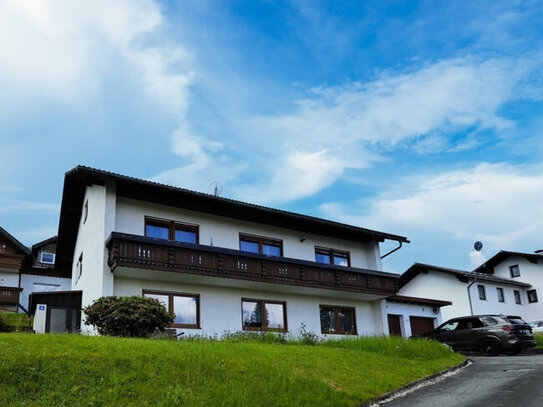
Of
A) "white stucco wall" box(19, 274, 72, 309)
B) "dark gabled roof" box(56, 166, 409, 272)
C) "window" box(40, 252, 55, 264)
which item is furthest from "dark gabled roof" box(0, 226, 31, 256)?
"dark gabled roof" box(56, 166, 409, 272)

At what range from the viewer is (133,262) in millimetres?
20078

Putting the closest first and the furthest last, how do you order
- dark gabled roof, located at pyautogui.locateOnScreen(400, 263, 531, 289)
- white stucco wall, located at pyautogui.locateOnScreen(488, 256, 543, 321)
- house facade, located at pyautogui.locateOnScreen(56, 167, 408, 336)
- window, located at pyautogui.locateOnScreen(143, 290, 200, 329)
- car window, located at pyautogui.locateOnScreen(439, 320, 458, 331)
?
house facade, located at pyautogui.locateOnScreen(56, 167, 408, 336) < window, located at pyautogui.locateOnScreen(143, 290, 200, 329) < car window, located at pyautogui.locateOnScreen(439, 320, 458, 331) < dark gabled roof, located at pyautogui.locateOnScreen(400, 263, 531, 289) < white stucco wall, located at pyautogui.locateOnScreen(488, 256, 543, 321)

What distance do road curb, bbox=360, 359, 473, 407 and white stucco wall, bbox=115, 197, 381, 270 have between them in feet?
32.0

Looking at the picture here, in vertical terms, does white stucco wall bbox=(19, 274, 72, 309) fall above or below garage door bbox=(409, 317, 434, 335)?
above

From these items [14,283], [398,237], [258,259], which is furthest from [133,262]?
[14,283]

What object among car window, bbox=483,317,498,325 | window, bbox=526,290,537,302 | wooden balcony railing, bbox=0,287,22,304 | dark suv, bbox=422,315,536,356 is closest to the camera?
dark suv, bbox=422,315,536,356

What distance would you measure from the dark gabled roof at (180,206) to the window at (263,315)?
3.72 metres

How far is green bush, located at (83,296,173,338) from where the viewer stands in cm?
1694

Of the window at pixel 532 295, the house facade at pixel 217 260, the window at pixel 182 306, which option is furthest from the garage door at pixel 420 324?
the window at pixel 532 295

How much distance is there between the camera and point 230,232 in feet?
83.0

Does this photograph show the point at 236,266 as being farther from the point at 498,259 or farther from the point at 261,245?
the point at 498,259

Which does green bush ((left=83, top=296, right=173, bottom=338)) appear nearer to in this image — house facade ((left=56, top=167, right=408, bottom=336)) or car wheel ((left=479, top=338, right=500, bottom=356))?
house facade ((left=56, top=167, right=408, bottom=336))

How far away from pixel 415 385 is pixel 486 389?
6.41 ft

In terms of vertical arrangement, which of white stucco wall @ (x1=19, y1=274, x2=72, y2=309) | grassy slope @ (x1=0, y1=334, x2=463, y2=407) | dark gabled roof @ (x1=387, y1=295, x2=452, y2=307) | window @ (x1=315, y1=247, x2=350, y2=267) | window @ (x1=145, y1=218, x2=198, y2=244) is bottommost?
grassy slope @ (x1=0, y1=334, x2=463, y2=407)
